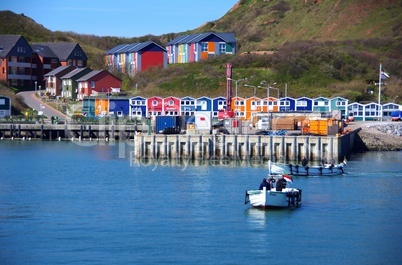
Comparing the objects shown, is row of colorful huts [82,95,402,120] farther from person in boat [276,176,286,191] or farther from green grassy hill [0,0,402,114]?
person in boat [276,176,286,191]

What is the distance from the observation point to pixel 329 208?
4309cm

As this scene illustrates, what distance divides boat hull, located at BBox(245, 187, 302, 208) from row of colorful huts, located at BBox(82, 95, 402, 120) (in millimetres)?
45064

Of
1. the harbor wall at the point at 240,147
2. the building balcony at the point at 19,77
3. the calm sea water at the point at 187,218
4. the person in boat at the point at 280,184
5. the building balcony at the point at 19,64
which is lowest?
the calm sea water at the point at 187,218

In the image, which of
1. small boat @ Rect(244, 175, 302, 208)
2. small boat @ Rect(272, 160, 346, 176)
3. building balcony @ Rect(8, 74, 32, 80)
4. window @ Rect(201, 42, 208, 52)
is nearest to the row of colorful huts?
Answer: building balcony @ Rect(8, 74, 32, 80)

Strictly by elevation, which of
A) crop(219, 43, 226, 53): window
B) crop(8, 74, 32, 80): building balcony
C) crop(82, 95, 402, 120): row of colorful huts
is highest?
crop(219, 43, 226, 53): window

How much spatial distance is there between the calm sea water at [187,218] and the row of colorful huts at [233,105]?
3190cm

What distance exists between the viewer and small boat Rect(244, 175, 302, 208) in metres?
42.1

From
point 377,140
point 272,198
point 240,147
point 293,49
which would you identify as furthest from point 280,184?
point 293,49

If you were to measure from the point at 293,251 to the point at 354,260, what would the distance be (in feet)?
8.25

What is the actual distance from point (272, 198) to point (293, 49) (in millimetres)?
76560

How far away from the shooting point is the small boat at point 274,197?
4206cm

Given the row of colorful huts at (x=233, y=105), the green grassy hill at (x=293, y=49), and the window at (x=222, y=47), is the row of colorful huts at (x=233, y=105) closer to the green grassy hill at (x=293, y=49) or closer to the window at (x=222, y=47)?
the green grassy hill at (x=293, y=49)

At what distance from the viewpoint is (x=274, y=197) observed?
42.3 meters

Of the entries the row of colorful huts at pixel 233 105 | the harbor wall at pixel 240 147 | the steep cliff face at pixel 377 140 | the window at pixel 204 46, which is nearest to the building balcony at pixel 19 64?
→ the row of colorful huts at pixel 233 105
